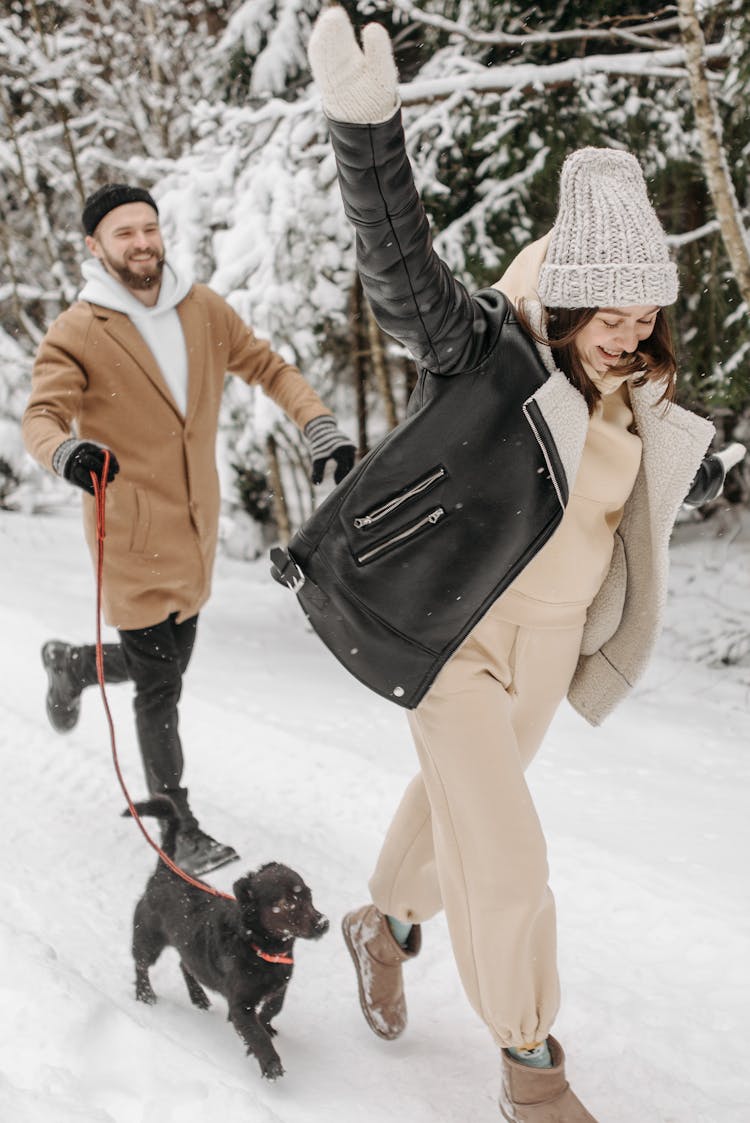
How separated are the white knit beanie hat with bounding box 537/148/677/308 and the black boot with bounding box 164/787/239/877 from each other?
97.4 inches

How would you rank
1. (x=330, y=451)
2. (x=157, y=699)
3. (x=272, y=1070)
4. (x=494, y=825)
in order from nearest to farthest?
(x=494, y=825) < (x=272, y=1070) < (x=330, y=451) < (x=157, y=699)

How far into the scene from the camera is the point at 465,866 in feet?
7.59

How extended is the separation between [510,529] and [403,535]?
9.1 inches

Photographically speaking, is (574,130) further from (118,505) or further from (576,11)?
(118,505)

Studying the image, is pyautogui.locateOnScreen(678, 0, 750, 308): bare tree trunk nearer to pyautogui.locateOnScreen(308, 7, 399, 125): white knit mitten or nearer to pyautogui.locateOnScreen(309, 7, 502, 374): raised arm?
pyautogui.locateOnScreen(309, 7, 502, 374): raised arm

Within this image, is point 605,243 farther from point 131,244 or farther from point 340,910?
point 340,910

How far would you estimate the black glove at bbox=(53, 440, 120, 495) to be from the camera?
10.1 ft

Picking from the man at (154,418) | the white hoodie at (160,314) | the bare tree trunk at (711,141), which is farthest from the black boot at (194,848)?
the bare tree trunk at (711,141)

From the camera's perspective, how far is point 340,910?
365cm

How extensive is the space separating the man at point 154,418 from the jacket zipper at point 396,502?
4.33ft

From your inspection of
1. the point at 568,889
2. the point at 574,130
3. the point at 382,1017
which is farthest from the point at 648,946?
the point at 574,130

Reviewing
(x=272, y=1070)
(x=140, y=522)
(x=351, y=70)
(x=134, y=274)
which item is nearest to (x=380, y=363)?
(x=134, y=274)

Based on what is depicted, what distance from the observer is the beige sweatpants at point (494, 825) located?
89.2 inches

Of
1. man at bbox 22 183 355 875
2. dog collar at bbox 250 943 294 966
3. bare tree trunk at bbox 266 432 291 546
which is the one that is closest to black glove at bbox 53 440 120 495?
man at bbox 22 183 355 875
